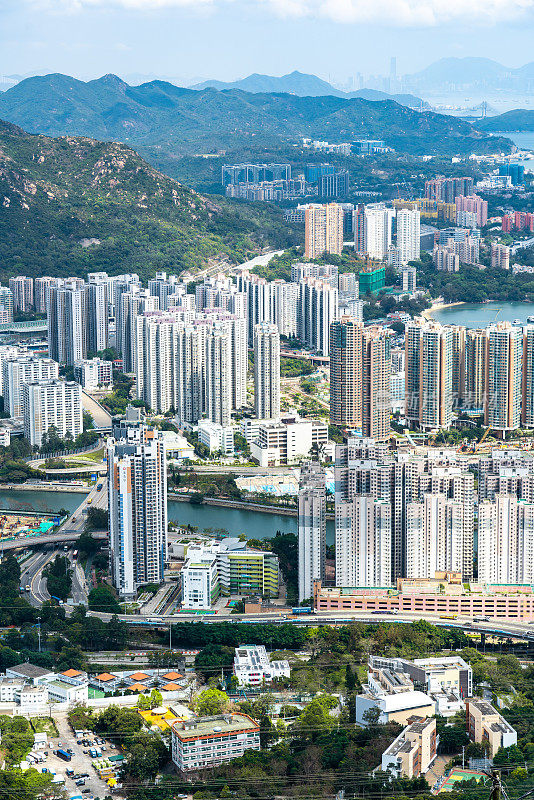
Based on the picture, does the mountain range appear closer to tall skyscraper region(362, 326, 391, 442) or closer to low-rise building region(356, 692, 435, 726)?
tall skyscraper region(362, 326, 391, 442)

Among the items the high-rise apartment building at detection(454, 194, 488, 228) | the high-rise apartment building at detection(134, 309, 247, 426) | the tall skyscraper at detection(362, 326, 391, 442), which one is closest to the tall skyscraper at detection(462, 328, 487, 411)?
the tall skyscraper at detection(362, 326, 391, 442)

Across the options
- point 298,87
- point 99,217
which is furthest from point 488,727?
point 298,87

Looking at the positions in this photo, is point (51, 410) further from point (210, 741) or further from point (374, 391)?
point (210, 741)

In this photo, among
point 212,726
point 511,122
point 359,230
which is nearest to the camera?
point 212,726

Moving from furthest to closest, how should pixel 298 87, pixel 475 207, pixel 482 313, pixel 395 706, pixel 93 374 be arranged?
pixel 298 87
pixel 475 207
pixel 482 313
pixel 93 374
pixel 395 706

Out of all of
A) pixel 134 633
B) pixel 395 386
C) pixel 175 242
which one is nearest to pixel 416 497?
pixel 134 633

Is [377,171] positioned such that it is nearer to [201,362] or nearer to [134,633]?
[201,362]
